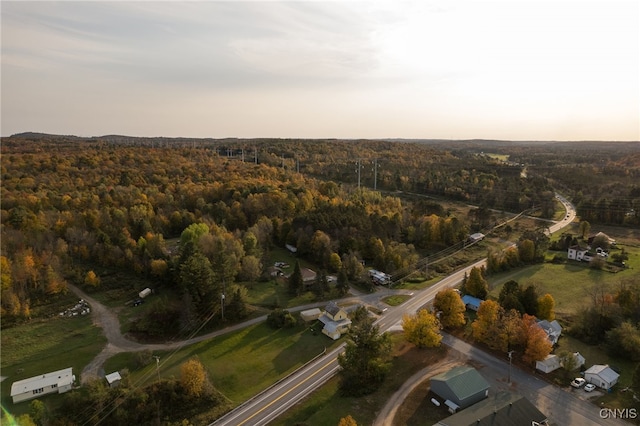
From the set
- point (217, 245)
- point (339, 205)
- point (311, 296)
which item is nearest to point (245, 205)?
point (339, 205)

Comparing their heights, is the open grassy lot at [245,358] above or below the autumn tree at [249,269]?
below

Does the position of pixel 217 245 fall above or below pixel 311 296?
above

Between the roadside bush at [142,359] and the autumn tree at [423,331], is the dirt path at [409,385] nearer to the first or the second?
the autumn tree at [423,331]

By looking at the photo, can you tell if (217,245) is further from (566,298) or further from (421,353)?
(566,298)

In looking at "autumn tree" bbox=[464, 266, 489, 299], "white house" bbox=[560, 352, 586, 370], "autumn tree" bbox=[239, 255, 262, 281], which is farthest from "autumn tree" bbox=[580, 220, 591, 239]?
"autumn tree" bbox=[239, 255, 262, 281]

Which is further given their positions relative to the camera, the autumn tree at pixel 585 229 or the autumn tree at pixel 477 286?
the autumn tree at pixel 585 229

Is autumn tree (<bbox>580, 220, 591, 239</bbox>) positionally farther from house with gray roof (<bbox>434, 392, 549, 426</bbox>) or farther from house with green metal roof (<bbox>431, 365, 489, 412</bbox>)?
house with gray roof (<bbox>434, 392, 549, 426</bbox>)

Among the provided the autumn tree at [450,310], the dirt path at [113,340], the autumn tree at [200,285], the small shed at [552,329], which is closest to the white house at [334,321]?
the dirt path at [113,340]
